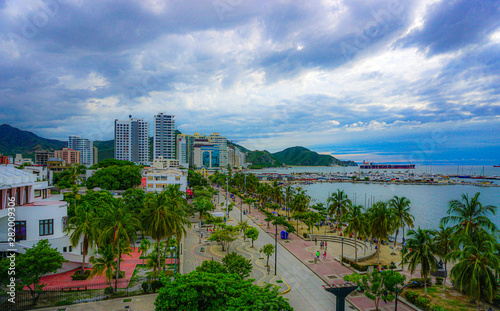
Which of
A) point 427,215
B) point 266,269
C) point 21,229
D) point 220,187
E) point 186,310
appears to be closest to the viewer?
Answer: point 186,310

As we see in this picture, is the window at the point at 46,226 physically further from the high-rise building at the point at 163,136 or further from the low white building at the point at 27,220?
the high-rise building at the point at 163,136

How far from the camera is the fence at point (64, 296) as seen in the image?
1946cm

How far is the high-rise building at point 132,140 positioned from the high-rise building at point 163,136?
39.3ft

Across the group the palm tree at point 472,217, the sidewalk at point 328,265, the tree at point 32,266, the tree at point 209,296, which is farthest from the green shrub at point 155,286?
the palm tree at point 472,217

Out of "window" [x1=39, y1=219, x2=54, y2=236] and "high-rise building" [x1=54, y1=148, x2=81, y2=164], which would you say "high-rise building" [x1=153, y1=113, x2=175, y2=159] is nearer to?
"high-rise building" [x1=54, y1=148, x2=81, y2=164]

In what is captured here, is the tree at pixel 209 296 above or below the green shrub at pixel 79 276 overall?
above

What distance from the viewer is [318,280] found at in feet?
86.0

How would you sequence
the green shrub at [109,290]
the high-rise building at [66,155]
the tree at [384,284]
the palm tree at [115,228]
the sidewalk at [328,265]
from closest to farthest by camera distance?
the tree at [384,284] → the sidewalk at [328,265] → the green shrub at [109,290] → the palm tree at [115,228] → the high-rise building at [66,155]

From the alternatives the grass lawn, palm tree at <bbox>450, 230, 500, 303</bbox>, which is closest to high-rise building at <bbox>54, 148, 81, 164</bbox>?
the grass lawn

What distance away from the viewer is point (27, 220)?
80.0ft

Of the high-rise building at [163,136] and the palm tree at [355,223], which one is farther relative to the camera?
the high-rise building at [163,136]

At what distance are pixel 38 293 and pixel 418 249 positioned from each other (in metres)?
29.0

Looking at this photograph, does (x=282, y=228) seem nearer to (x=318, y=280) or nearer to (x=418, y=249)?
(x=318, y=280)

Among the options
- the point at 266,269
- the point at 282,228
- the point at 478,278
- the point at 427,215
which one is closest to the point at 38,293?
the point at 266,269
